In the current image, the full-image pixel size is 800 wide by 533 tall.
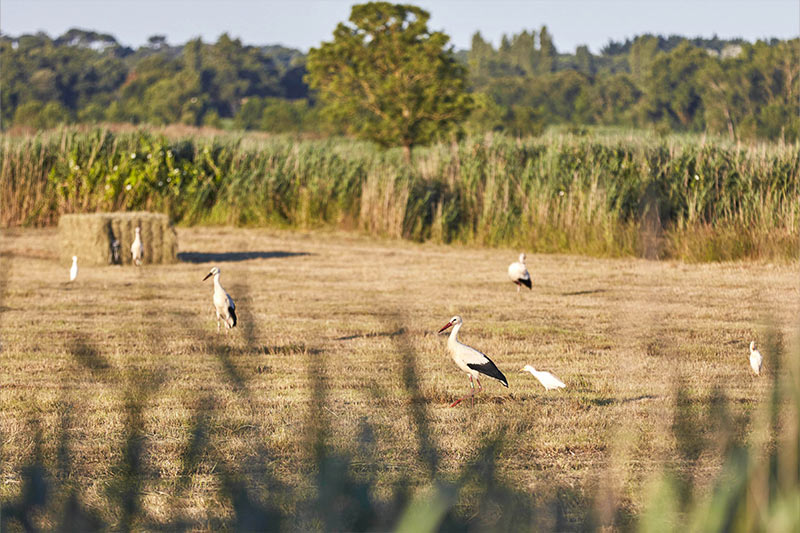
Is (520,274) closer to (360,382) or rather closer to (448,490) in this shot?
(360,382)

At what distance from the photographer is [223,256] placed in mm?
15125

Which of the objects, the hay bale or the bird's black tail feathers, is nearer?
the bird's black tail feathers

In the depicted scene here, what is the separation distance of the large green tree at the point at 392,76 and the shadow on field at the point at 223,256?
18566mm

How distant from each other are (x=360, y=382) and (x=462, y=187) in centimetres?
1197

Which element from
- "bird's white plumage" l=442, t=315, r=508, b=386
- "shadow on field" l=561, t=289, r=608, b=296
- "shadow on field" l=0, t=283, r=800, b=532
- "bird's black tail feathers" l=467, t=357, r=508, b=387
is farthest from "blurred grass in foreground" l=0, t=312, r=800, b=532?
"shadow on field" l=561, t=289, r=608, b=296

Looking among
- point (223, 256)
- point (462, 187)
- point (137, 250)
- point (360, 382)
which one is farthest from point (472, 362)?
point (462, 187)

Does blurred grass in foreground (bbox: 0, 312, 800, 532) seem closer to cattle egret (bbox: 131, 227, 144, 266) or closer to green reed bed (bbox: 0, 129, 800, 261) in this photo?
cattle egret (bbox: 131, 227, 144, 266)

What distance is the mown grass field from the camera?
40.4 inches

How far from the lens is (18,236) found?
17312mm

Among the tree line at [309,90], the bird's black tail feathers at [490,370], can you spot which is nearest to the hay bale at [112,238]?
the bird's black tail feathers at [490,370]

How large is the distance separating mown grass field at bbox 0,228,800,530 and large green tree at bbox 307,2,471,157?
19.5 meters

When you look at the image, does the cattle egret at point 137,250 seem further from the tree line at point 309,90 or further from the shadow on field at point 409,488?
the tree line at point 309,90

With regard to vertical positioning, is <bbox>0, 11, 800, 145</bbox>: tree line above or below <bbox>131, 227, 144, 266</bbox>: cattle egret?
above

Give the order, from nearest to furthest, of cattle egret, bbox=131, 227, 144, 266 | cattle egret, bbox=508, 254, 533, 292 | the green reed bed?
cattle egret, bbox=508, 254, 533, 292 < cattle egret, bbox=131, 227, 144, 266 < the green reed bed
